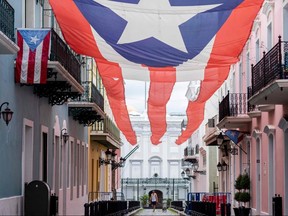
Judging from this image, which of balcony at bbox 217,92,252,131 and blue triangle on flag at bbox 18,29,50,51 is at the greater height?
blue triangle on flag at bbox 18,29,50,51

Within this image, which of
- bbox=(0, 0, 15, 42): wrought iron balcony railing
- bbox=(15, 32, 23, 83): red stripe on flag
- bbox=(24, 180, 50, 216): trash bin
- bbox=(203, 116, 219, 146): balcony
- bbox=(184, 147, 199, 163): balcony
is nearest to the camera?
bbox=(0, 0, 15, 42): wrought iron balcony railing

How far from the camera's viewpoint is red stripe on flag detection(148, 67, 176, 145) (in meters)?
21.6

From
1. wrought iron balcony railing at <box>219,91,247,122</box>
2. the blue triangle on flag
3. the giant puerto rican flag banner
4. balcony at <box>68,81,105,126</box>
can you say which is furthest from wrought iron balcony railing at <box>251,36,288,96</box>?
balcony at <box>68,81,105,126</box>

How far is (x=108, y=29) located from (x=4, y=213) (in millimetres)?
5010

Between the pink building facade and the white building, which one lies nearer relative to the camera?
the pink building facade

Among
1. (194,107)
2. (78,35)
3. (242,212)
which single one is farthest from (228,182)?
(78,35)

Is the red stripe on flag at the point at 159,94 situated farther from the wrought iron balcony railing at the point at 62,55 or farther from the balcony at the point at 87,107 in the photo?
the wrought iron balcony railing at the point at 62,55

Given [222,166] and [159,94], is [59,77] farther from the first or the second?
[222,166]

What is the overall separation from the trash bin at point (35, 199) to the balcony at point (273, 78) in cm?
582

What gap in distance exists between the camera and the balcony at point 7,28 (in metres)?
16.1

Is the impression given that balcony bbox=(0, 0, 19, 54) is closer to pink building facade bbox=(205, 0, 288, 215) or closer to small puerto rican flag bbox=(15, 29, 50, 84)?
small puerto rican flag bbox=(15, 29, 50, 84)

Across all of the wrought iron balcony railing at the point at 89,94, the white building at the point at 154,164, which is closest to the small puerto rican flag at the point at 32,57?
the wrought iron balcony railing at the point at 89,94

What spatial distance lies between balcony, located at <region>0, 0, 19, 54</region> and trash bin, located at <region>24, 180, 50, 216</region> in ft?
14.0

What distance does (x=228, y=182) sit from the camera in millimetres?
40188
